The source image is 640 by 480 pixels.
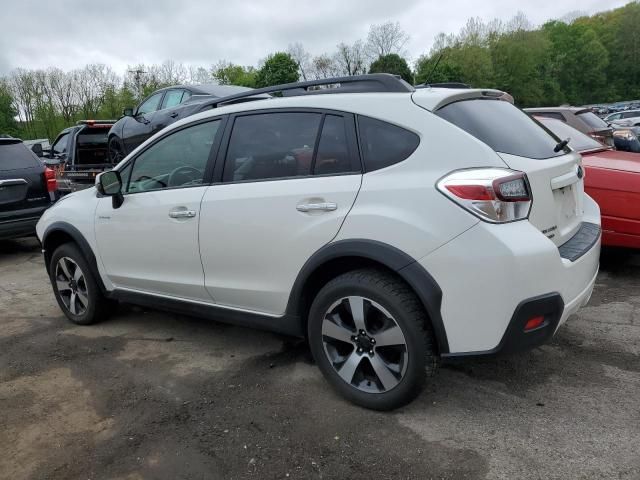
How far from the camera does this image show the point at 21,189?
7.37 metres

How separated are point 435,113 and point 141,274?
8.12 ft

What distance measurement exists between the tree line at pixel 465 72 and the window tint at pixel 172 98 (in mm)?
22696

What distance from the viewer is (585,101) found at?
243 feet

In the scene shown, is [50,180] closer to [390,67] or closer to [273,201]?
[273,201]

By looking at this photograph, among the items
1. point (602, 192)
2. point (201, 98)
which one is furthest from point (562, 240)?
point (201, 98)

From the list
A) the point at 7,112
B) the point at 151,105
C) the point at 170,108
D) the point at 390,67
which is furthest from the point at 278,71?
the point at 170,108

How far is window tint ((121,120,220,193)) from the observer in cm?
371

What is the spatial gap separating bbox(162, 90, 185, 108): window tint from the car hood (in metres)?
5.99

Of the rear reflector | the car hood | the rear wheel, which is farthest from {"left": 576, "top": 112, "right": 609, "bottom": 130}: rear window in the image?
the rear wheel

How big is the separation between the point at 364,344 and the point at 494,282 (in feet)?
2.66

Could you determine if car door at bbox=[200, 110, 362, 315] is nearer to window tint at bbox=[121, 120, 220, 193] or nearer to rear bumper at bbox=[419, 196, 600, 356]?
window tint at bbox=[121, 120, 220, 193]

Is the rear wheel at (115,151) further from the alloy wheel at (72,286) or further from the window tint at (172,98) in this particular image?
the alloy wheel at (72,286)

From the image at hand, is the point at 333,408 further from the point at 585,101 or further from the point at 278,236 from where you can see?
the point at 585,101

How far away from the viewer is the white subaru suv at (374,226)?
8.41 feet
